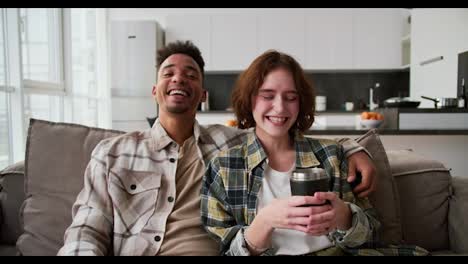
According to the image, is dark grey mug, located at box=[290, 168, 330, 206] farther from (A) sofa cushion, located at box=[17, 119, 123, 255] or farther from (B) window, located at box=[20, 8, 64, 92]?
A: (B) window, located at box=[20, 8, 64, 92]

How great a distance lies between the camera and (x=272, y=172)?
3.74 ft

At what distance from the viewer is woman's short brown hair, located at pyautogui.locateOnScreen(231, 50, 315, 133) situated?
3.73ft

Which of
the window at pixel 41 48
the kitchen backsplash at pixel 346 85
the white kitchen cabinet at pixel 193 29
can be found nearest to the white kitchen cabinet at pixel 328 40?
the kitchen backsplash at pixel 346 85

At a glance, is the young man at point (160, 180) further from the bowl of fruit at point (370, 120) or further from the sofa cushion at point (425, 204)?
the bowl of fruit at point (370, 120)

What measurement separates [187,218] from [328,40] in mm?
4597

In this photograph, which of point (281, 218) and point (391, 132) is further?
point (391, 132)

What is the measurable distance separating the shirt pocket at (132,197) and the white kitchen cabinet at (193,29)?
423 cm

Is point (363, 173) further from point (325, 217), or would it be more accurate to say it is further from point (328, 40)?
point (328, 40)

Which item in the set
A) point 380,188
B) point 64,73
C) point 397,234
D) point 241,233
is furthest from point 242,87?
point 64,73

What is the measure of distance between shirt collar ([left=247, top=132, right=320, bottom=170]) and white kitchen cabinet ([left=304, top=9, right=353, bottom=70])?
438 centimetres

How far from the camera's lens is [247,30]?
5371 millimetres

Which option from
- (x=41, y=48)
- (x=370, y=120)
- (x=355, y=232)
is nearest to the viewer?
(x=355, y=232)

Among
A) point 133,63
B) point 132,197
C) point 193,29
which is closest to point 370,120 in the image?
point 132,197

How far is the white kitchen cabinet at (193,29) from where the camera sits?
17.6 ft
